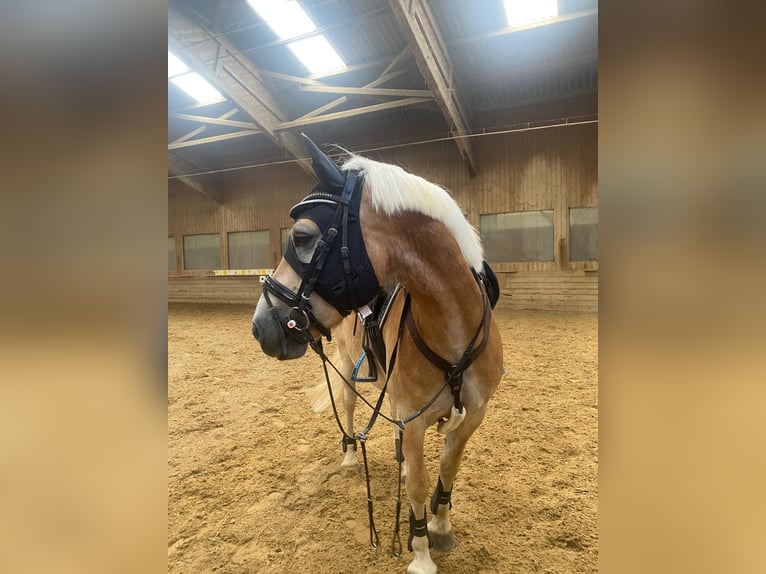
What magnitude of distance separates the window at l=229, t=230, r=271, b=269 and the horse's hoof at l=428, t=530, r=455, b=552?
8470mm

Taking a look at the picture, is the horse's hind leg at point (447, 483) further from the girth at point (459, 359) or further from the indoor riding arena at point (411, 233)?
the girth at point (459, 359)

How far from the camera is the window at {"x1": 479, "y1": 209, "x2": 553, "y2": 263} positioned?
22.6 ft

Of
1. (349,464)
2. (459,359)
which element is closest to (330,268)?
(459,359)

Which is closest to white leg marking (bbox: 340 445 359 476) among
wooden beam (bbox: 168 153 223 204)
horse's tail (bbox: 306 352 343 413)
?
horse's tail (bbox: 306 352 343 413)

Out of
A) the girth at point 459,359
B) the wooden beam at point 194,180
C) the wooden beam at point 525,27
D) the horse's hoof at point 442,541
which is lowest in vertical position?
the horse's hoof at point 442,541

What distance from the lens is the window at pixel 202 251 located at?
9422 millimetres

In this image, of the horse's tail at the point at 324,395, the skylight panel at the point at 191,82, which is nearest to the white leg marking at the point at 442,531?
the horse's tail at the point at 324,395

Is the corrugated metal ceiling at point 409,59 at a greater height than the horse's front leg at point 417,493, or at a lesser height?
greater

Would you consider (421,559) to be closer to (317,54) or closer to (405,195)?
(405,195)

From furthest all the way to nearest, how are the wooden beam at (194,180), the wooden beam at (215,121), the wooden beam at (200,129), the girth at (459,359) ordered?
1. the wooden beam at (194,180)
2. the wooden beam at (200,129)
3. the wooden beam at (215,121)
4. the girth at (459,359)

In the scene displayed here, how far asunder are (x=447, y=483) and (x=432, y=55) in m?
5.60

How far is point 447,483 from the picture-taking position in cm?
145

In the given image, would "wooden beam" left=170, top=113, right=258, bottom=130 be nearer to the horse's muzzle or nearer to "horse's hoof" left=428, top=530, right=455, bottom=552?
the horse's muzzle
